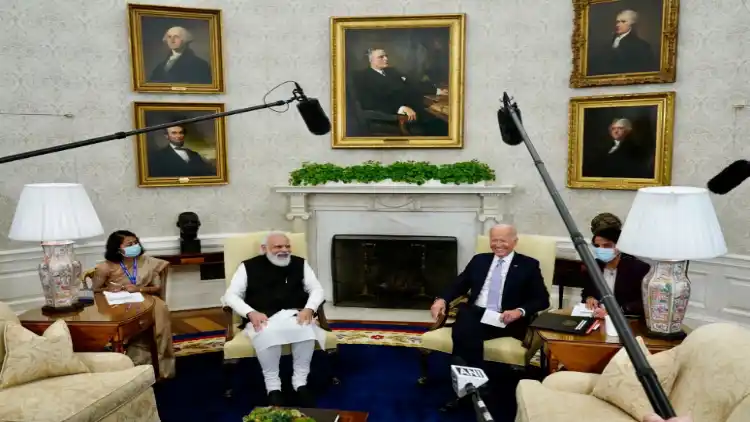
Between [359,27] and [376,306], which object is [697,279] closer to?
[376,306]

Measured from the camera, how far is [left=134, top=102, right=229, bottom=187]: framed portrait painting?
663 cm

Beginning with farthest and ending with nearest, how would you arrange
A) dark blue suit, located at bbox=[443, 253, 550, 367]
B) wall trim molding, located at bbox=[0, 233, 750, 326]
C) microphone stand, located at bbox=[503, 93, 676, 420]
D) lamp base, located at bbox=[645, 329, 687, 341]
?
wall trim molding, located at bbox=[0, 233, 750, 326] → dark blue suit, located at bbox=[443, 253, 550, 367] → lamp base, located at bbox=[645, 329, 687, 341] → microphone stand, located at bbox=[503, 93, 676, 420]

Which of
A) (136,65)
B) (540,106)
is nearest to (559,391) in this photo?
(540,106)

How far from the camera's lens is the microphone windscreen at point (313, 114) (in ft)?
10.7

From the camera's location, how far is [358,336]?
5.84m

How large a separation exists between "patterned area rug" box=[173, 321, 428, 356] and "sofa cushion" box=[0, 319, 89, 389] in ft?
6.06

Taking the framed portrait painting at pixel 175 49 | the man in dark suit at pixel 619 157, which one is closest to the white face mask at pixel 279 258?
the framed portrait painting at pixel 175 49

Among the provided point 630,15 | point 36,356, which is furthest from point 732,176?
point 630,15

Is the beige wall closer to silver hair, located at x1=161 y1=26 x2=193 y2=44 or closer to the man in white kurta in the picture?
silver hair, located at x1=161 y1=26 x2=193 y2=44

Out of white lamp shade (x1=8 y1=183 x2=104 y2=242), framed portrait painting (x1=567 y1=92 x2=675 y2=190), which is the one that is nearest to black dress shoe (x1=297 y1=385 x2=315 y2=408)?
white lamp shade (x1=8 y1=183 x2=104 y2=242)

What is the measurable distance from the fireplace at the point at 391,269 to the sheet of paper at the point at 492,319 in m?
2.34

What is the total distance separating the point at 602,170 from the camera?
20.7 feet

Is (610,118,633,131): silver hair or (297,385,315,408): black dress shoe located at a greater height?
(610,118,633,131): silver hair

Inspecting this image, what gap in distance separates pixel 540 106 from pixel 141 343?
4932 millimetres
